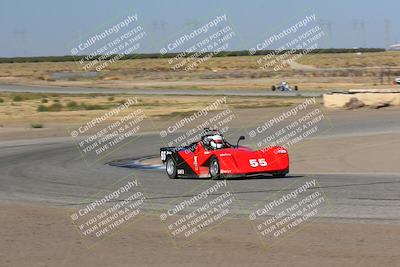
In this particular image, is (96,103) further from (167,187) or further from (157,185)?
(167,187)

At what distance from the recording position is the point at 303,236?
11.4 metres

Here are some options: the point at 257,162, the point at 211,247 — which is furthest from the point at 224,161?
the point at 211,247

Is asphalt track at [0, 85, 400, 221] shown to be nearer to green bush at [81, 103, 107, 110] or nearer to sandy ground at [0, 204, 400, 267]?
sandy ground at [0, 204, 400, 267]

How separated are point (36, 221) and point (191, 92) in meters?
61.0

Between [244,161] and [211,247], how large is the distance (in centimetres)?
874

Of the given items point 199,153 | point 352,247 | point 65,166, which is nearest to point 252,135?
point 65,166

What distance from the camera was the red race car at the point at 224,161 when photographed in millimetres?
19406

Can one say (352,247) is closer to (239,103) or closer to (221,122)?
(221,122)

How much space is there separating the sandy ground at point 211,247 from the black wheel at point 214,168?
6522mm

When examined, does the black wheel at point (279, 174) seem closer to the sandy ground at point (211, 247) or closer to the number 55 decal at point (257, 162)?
the number 55 decal at point (257, 162)

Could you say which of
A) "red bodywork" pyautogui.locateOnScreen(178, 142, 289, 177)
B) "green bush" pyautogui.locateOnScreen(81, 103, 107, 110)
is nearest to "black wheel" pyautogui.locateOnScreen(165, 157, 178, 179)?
"red bodywork" pyautogui.locateOnScreen(178, 142, 289, 177)

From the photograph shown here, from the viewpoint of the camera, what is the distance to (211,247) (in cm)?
1079

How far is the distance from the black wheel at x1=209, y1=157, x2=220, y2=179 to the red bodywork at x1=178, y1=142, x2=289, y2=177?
116mm

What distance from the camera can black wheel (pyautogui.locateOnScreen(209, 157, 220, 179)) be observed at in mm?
19578
